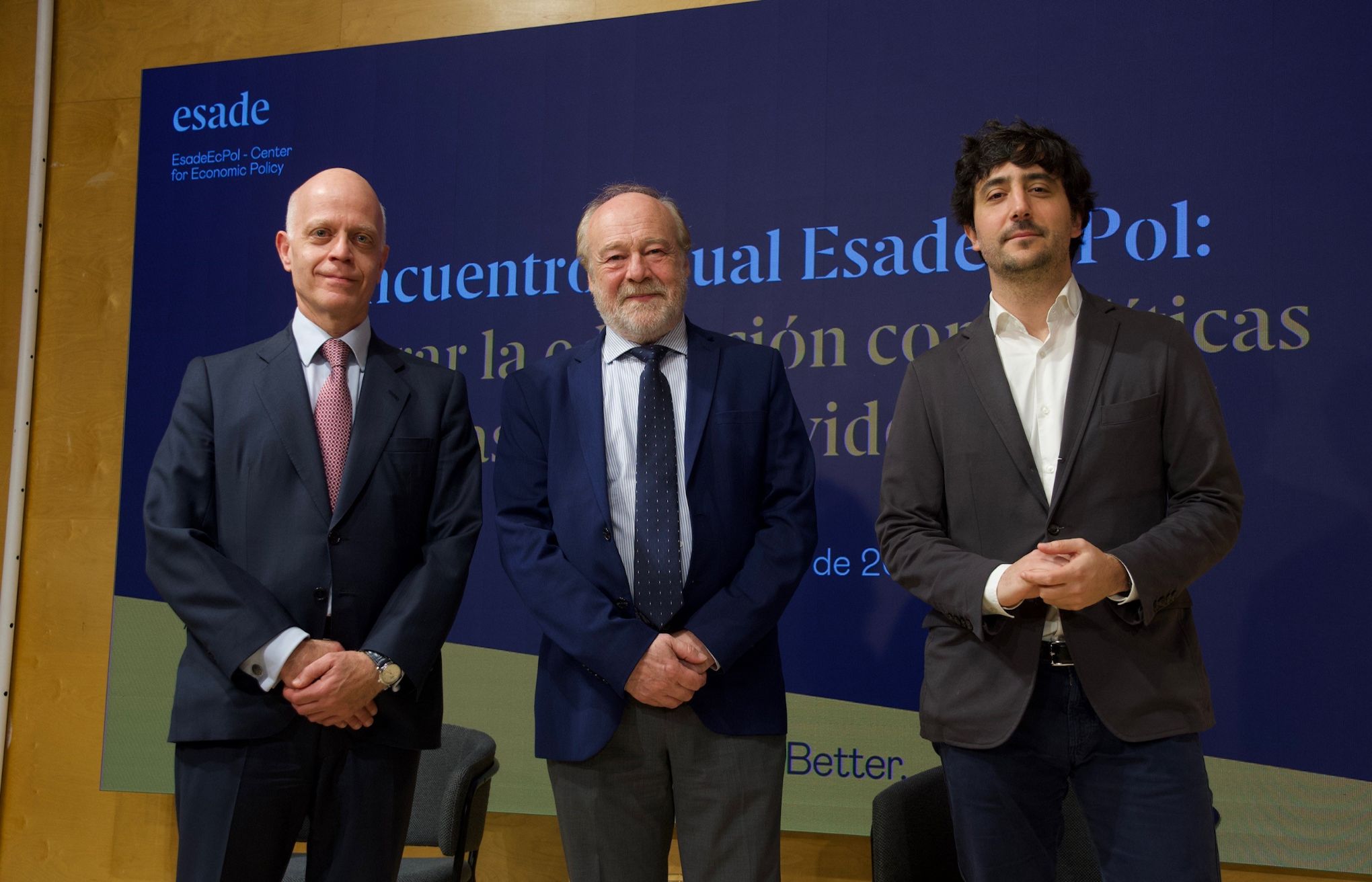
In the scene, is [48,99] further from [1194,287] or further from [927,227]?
[1194,287]

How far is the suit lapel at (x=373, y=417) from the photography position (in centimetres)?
232

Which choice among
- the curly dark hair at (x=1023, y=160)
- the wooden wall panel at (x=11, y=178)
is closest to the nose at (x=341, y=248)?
the curly dark hair at (x=1023, y=160)

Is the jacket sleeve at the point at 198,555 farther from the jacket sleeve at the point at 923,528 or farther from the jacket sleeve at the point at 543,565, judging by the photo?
the jacket sleeve at the point at 923,528

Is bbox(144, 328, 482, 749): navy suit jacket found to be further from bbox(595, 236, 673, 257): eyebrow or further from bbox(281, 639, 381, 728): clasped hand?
bbox(595, 236, 673, 257): eyebrow

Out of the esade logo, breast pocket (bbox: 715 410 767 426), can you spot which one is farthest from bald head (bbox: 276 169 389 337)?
the esade logo

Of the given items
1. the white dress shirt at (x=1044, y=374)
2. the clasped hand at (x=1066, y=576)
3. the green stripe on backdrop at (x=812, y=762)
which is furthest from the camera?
the green stripe on backdrop at (x=812, y=762)

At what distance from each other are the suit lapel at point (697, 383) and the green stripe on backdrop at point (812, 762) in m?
1.37

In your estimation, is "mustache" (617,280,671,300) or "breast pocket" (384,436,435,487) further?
"mustache" (617,280,671,300)

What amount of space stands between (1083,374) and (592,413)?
39.3 inches

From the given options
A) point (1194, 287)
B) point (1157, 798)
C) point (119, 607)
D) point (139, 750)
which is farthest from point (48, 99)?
point (1157, 798)

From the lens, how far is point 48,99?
181 inches

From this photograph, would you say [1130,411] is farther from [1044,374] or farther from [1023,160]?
[1023,160]

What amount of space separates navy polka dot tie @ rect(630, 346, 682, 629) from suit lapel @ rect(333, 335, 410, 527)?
0.51 metres

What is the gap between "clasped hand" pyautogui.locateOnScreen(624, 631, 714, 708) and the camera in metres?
2.24
